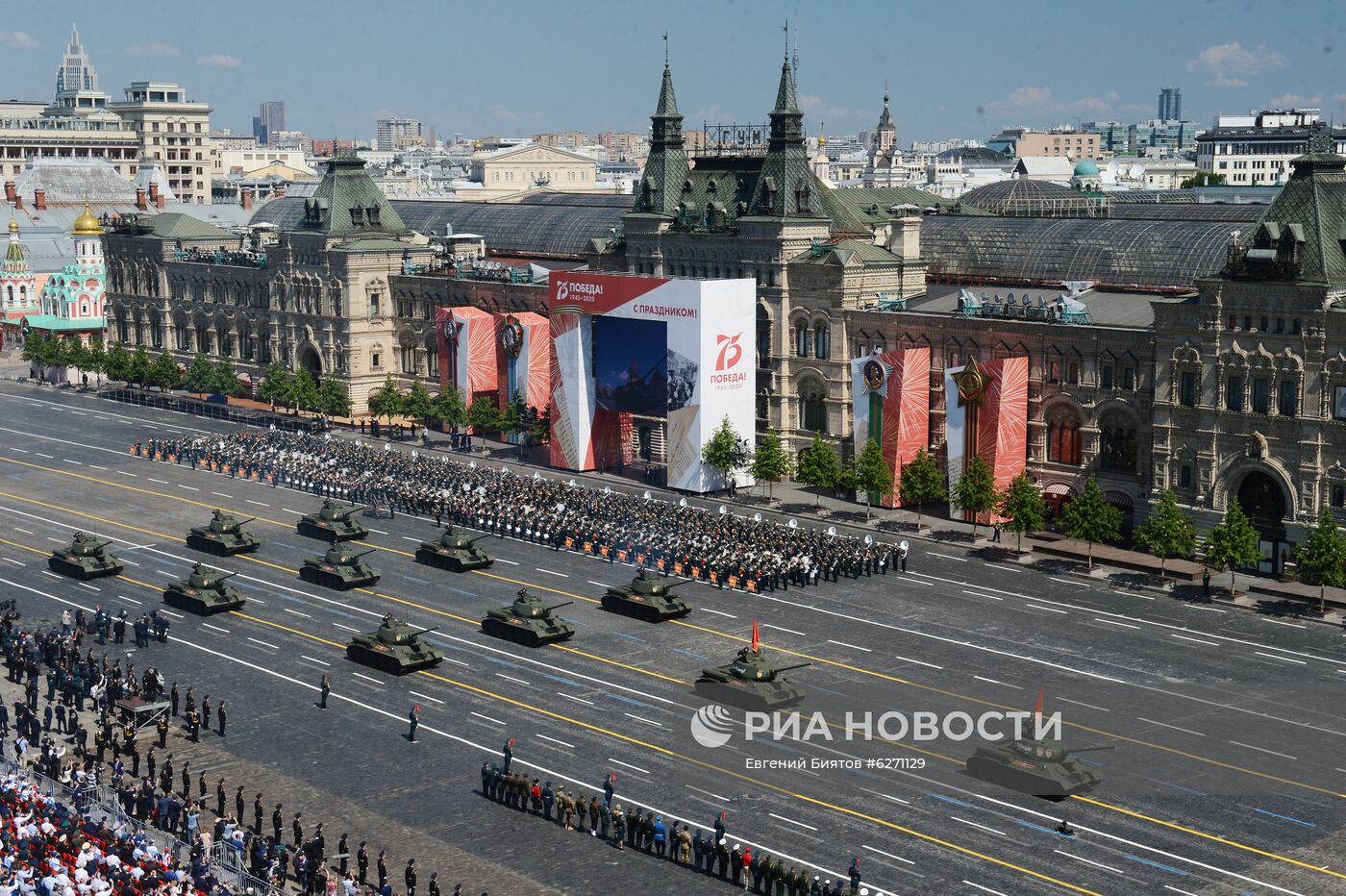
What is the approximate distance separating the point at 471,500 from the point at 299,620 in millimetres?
23313

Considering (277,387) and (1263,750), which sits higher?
(277,387)

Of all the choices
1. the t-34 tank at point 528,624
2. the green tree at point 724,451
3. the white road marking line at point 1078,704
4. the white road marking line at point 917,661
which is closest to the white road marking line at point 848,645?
the white road marking line at point 917,661

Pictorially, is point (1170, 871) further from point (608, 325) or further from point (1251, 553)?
point (608, 325)

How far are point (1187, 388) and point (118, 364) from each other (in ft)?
364

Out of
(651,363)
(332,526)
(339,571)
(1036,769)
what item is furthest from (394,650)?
(651,363)

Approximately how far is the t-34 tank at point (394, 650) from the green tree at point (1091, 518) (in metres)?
37.5

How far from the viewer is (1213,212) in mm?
137750

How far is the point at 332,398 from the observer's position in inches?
5733

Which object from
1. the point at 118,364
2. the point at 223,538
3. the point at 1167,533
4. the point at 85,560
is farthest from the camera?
the point at 118,364

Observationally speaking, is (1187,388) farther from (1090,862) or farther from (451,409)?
(451,409)

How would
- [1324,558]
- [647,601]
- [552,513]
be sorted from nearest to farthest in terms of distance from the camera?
[1324,558], [647,601], [552,513]

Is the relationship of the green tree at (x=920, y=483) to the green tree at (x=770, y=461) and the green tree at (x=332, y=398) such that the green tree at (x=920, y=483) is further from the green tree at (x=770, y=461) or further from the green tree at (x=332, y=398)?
the green tree at (x=332, y=398)

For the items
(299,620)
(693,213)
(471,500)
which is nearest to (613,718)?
(299,620)

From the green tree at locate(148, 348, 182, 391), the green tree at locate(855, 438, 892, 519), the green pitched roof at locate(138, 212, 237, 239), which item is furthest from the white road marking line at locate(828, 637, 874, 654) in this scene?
the green pitched roof at locate(138, 212, 237, 239)
